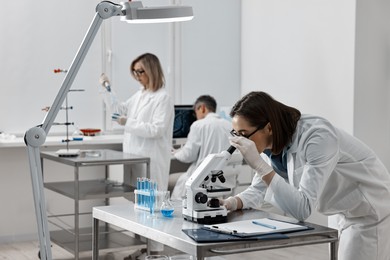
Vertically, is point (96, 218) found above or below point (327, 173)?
below

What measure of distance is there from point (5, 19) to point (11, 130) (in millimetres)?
892

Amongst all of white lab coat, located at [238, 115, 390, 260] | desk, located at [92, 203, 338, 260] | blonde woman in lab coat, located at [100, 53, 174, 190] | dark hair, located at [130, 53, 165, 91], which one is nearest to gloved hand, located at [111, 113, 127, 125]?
blonde woman in lab coat, located at [100, 53, 174, 190]

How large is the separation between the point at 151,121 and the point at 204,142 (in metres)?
0.50

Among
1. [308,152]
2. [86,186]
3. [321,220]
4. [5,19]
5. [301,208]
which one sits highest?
[5,19]

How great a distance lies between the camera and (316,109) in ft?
19.3

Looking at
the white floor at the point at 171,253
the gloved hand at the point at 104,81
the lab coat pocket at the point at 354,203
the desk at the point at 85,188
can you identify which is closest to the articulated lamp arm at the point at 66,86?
the lab coat pocket at the point at 354,203

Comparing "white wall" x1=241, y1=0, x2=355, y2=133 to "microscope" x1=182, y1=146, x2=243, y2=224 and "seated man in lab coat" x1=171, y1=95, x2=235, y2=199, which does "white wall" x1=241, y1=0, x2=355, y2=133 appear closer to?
"seated man in lab coat" x1=171, y1=95, x2=235, y2=199

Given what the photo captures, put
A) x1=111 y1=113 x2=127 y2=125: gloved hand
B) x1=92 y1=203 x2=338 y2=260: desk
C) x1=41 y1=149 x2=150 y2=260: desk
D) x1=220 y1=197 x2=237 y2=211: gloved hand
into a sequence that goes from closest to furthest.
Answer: x1=92 y1=203 x2=338 y2=260: desk, x1=220 y1=197 x2=237 y2=211: gloved hand, x1=41 y1=149 x2=150 y2=260: desk, x1=111 y1=113 x2=127 y2=125: gloved hand

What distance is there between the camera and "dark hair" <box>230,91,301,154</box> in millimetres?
2592

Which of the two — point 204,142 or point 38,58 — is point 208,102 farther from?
point 38,58

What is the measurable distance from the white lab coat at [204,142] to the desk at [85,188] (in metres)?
0.55

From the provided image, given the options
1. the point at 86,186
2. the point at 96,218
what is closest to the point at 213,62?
the point at 86,186

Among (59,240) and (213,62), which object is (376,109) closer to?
(213,62)

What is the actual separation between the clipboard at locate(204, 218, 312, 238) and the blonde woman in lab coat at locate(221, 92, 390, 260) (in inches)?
3.4
